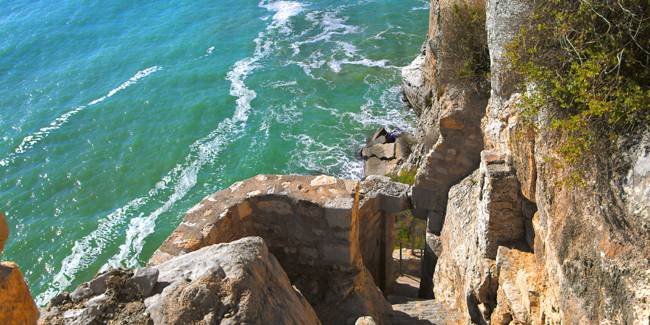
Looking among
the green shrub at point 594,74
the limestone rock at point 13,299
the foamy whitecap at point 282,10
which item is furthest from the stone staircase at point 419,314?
the foamy whitecap at point 282,10

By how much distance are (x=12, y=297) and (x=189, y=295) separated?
58.2 inches

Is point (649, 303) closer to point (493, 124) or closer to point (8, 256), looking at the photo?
point (493, 124)

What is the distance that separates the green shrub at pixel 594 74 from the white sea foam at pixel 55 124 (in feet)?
87.9

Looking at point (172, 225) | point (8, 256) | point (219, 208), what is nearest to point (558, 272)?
point (219, 208)

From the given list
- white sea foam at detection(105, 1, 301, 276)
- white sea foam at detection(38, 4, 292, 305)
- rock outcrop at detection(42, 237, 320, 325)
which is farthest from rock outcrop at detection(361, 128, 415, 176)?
rock outcrop at detection(42, 237, 320, 325)

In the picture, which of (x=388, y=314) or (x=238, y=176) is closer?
(x=388, y=314)

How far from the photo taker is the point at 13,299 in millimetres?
3896

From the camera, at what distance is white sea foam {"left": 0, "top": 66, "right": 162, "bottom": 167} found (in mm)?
27850

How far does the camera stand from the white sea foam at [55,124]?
27850 millimetres

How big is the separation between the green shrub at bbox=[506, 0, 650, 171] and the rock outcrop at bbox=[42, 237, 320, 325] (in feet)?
10.1

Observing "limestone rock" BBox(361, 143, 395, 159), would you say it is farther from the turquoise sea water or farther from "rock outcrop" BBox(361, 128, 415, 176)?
the turquoise sea water

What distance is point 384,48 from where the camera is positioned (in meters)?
33.2

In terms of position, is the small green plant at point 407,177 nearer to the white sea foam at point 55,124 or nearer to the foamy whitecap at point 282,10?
the white sea foam at point 55,124

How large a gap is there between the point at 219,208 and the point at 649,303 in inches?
206
